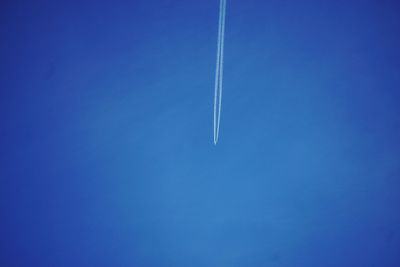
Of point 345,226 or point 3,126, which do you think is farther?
point 345,226

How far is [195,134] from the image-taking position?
1521 millimetres

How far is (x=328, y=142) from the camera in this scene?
166cm

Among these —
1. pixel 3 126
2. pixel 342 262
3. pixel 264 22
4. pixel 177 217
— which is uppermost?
pixel 264 22

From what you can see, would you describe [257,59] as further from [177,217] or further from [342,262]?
[342,262]

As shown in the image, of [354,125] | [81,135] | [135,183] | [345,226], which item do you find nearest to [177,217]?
[135,183]

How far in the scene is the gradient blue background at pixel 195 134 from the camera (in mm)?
1382

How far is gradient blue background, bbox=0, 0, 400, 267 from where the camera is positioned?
54.4 inches

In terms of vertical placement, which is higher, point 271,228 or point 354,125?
point 354,125

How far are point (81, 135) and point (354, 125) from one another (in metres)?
1.46

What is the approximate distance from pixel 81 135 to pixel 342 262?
1.68 m

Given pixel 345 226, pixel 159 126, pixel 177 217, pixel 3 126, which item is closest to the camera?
pixel 3 126

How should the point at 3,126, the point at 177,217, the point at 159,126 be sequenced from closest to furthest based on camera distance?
the point at 3,126 → the point at 159,126 → the point at 177,217

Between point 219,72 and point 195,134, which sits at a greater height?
point 219,72

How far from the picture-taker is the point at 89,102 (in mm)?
1414
